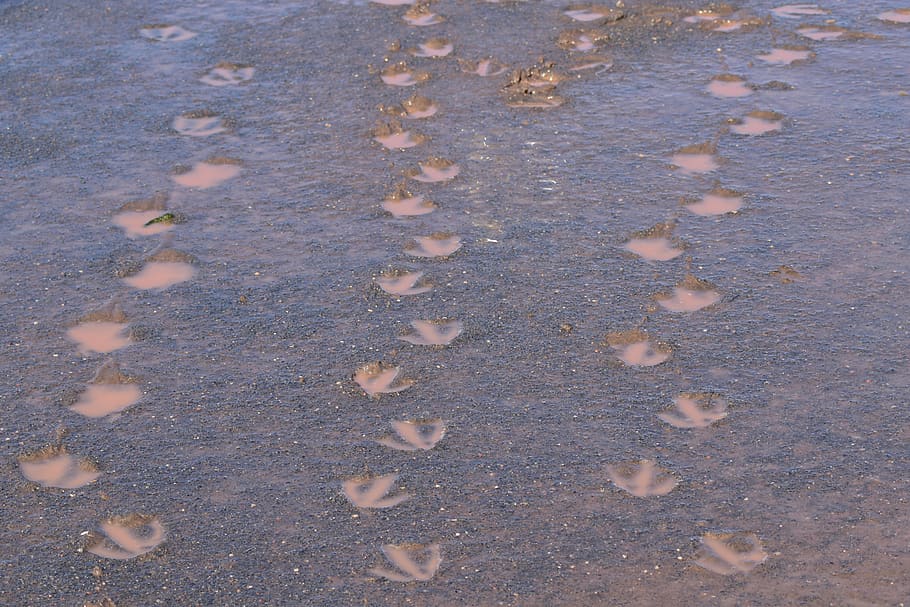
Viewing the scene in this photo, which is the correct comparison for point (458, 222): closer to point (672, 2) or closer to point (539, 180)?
point (539, 180)

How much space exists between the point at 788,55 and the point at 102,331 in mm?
6168

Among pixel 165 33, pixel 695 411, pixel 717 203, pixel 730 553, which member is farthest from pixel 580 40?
pixel 730 553

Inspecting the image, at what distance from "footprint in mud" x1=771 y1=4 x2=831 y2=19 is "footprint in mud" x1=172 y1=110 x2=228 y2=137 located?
17.0 feet

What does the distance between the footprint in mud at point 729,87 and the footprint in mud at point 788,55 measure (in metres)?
0.50

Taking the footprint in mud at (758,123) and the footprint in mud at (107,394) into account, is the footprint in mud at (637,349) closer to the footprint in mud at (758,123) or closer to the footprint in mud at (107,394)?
the footprint in mud at (107,394)

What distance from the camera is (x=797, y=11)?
10.2m

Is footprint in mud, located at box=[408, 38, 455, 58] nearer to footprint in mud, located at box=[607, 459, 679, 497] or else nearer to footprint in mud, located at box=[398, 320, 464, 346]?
footprint in mud, located at box=[398, 320, 464, 346]

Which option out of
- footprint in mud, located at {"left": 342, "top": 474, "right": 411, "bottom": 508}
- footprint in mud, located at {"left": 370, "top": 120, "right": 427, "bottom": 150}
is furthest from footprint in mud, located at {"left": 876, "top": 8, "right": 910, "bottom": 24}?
footprint in mud, located at {"left": 342, "top": 474, "right": 411, "bottom": 508}

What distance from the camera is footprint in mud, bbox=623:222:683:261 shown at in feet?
22.5

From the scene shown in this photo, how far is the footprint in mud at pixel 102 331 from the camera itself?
624 centimetres

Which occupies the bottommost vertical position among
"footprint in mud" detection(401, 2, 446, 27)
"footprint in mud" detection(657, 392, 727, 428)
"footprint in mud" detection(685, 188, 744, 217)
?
"footprint in mud" detection(657, 392, 727, 428)

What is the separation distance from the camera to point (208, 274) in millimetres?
6816

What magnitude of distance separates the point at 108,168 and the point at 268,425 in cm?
335

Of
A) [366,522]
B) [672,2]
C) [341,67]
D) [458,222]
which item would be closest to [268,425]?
[366,522]
